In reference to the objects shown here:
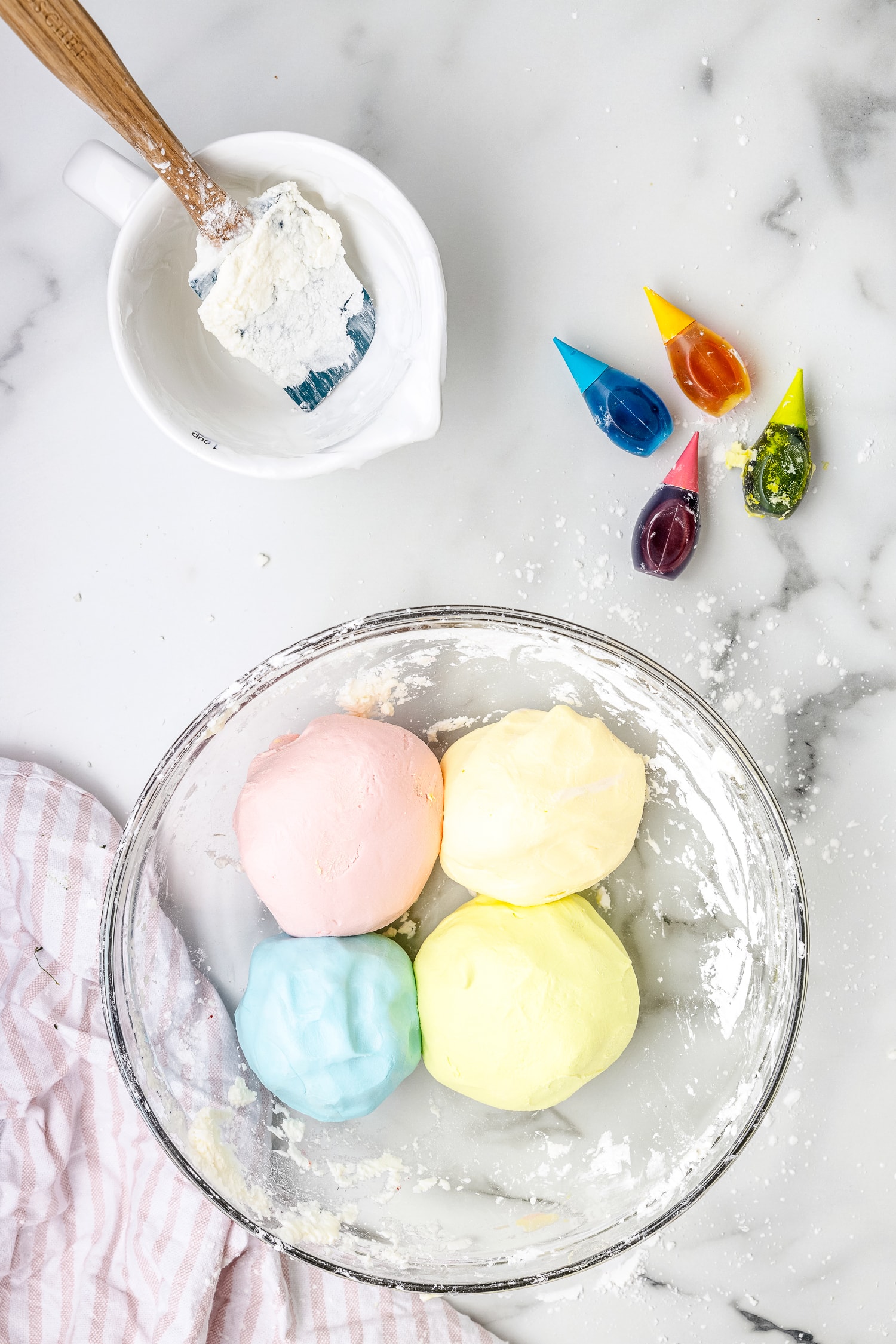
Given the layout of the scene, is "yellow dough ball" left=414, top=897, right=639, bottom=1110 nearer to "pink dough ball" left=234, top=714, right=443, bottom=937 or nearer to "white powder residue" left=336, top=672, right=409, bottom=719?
"pink dough ball" left=234, top=714, right=443, bottom=937

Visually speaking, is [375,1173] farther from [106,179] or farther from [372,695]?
[106,179]

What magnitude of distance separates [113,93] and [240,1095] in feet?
2.74

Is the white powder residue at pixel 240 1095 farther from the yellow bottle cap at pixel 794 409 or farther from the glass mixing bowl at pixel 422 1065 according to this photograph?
the yellow bottle cap at pixel 794 409

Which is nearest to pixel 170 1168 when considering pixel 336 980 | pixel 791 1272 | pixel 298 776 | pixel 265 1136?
pixel 265 1136

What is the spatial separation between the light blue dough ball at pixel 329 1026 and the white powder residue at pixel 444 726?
8.0 inches

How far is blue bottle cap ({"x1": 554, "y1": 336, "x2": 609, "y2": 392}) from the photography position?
0.91 meters

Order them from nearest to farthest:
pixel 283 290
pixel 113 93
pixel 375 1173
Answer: pixel 113 93 → pixel 283 290 → pixel 375 1173

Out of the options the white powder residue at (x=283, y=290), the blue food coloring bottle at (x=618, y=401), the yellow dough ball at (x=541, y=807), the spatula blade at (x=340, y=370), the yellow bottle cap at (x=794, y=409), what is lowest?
the yellow dough ball at (x=541, y=807)

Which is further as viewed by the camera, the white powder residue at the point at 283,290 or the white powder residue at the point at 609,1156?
the white powder residue at the point at 609,1156

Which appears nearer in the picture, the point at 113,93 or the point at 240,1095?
the point at 113,93

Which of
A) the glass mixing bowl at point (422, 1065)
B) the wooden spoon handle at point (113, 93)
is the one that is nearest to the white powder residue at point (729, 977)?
the glass mixing bowl at point (422, 1065)

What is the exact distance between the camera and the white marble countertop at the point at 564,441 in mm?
936

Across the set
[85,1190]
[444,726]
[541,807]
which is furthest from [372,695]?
[85,1190]

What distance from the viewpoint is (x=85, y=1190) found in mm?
984
